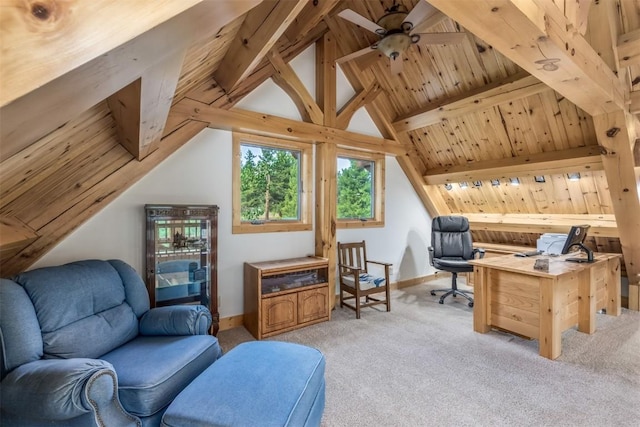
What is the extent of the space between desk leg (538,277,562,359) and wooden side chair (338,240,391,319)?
1577 mm

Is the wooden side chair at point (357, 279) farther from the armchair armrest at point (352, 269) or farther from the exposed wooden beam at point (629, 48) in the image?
the exposed wooden beam at point (629, 48)

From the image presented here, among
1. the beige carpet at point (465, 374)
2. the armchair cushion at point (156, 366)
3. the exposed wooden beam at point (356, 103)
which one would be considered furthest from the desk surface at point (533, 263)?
the armchair cushion at point (156, 366)

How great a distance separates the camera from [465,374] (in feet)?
7.75

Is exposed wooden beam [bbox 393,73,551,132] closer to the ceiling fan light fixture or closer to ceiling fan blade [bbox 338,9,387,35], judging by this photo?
the ceiling fan light fixture

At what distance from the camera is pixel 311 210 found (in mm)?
3926

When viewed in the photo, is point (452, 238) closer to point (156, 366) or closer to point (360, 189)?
point (360, 189)

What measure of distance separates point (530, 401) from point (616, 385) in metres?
0.79

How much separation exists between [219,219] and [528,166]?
4005 mm

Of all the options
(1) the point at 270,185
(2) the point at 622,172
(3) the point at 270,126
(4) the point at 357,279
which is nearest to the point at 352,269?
(4) the point at 357,279

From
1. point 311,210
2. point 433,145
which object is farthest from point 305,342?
point 433,145

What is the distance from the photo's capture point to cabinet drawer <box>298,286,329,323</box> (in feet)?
10.9

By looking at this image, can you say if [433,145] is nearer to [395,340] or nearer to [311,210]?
[311,210]

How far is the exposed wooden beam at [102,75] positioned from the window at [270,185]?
255cm

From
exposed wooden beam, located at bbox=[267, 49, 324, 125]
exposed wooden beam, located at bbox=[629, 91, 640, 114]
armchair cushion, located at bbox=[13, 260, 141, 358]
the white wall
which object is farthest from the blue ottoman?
exposed wooden beam, located at bbox=[629, 91, 640, 114]
